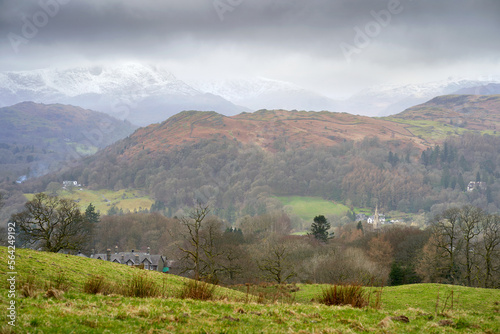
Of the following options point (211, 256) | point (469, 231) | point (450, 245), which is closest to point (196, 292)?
point (211, 256)

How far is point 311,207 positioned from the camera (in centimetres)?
17000

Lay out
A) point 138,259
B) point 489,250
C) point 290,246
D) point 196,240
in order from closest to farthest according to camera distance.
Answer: point 196,240, point 489,250, point 290,246, point 138,259

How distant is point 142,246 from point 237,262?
53.0m

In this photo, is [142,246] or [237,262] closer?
[237,262]

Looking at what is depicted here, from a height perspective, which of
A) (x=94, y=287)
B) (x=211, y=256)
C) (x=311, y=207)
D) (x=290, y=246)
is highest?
(x=94, y=287)

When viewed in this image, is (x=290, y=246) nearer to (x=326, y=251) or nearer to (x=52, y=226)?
(x=326, y=251)

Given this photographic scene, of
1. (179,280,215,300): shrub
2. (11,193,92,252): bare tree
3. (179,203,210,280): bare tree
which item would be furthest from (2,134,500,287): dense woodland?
(11,193,92,252): bare tree

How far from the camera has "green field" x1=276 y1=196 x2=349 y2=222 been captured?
159 meters

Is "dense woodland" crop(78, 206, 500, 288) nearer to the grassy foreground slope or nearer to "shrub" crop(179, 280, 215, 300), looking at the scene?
the grassy foreground slope

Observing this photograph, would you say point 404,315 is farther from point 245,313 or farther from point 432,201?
point 432,201

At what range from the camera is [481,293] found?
23.1m

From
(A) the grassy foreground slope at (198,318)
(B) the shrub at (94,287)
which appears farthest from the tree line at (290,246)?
(B) the shrub at (94,287)

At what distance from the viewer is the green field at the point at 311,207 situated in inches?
6262

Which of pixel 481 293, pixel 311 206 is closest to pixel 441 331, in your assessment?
pixel 481 293
